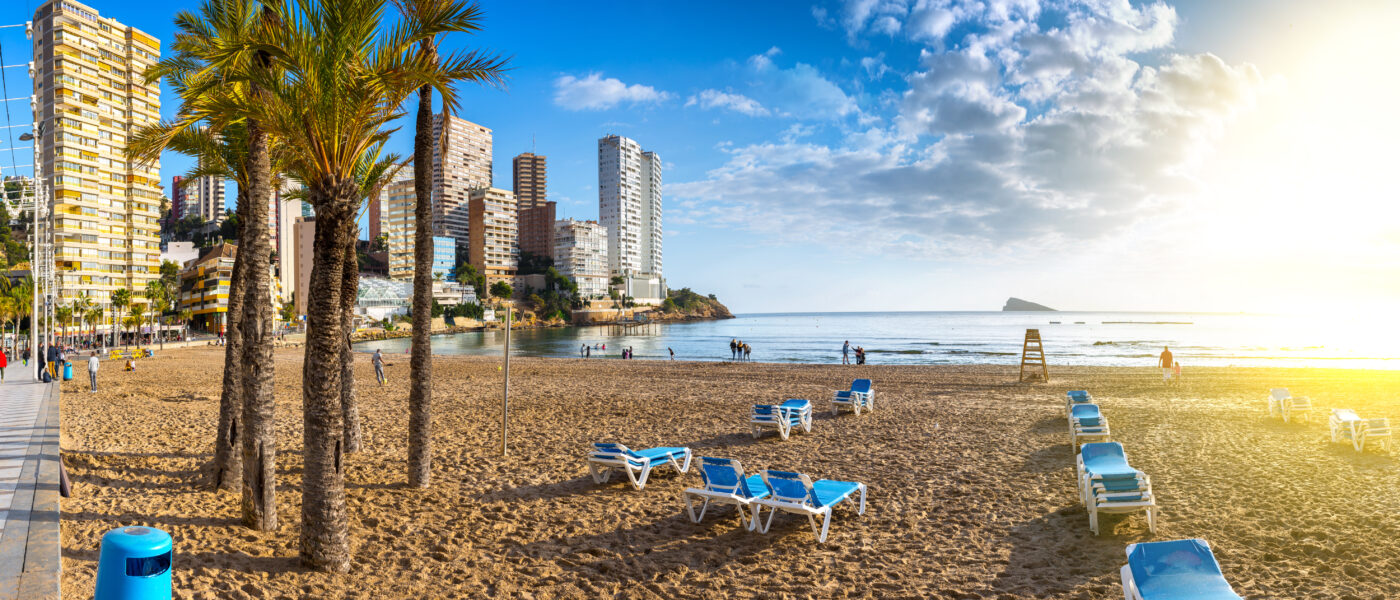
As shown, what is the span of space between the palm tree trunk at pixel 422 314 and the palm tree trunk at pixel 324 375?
2.37 m

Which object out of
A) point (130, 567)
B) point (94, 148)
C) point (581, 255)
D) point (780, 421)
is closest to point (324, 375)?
point (130, 567)

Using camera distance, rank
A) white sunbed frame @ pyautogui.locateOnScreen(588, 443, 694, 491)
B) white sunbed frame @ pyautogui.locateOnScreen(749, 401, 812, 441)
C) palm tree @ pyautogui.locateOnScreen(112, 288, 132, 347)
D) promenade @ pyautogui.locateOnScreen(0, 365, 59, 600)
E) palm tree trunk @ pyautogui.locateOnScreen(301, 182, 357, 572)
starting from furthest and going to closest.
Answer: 1. palm tree @ pyautogui.locateOnScreen(112, 288, 132, 347)
2. white sunbed frame @ pyautogui.locateOnScreen(749, 401, 812, 441)
3. white sunbed frame @ pyautogui.locateOnScreen(588, 443, 694, 491)
4. palm tree trunk @ pyautogui.locateOnScreen(301, 182, 357, 572)
5. promenade @ pyautogui.locateOnScreen(0, 365, 59, 600)

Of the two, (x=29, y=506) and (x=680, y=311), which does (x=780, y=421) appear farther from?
(x=680, y=311)

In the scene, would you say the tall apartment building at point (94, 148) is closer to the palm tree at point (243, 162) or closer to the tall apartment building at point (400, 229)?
the tall apartment building at point (400, 229)

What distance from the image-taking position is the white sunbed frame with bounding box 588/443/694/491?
27.8ft

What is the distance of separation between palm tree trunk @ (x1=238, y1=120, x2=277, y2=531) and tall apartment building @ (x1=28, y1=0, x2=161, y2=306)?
247 ft

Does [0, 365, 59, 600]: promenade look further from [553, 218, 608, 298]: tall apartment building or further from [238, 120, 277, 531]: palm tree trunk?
[553, 218, 608, 298]: tall apartment building

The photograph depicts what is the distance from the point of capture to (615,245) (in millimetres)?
195125

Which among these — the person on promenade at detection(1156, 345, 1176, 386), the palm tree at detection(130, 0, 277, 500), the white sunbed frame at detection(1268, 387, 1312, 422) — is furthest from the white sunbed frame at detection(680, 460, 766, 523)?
the person on promenade at detection(1156, 345, 1176, 386)

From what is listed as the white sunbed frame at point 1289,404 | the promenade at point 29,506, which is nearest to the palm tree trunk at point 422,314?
the promenade at point 29,506

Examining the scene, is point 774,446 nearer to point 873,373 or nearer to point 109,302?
point 873,373

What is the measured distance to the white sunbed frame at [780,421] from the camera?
12.0m

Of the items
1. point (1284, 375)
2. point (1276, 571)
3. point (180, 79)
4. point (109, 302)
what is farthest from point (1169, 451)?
point (109, 302)

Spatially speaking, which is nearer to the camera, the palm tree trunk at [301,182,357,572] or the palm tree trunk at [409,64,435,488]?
the palm tree trunk at [301,182,357,572]
